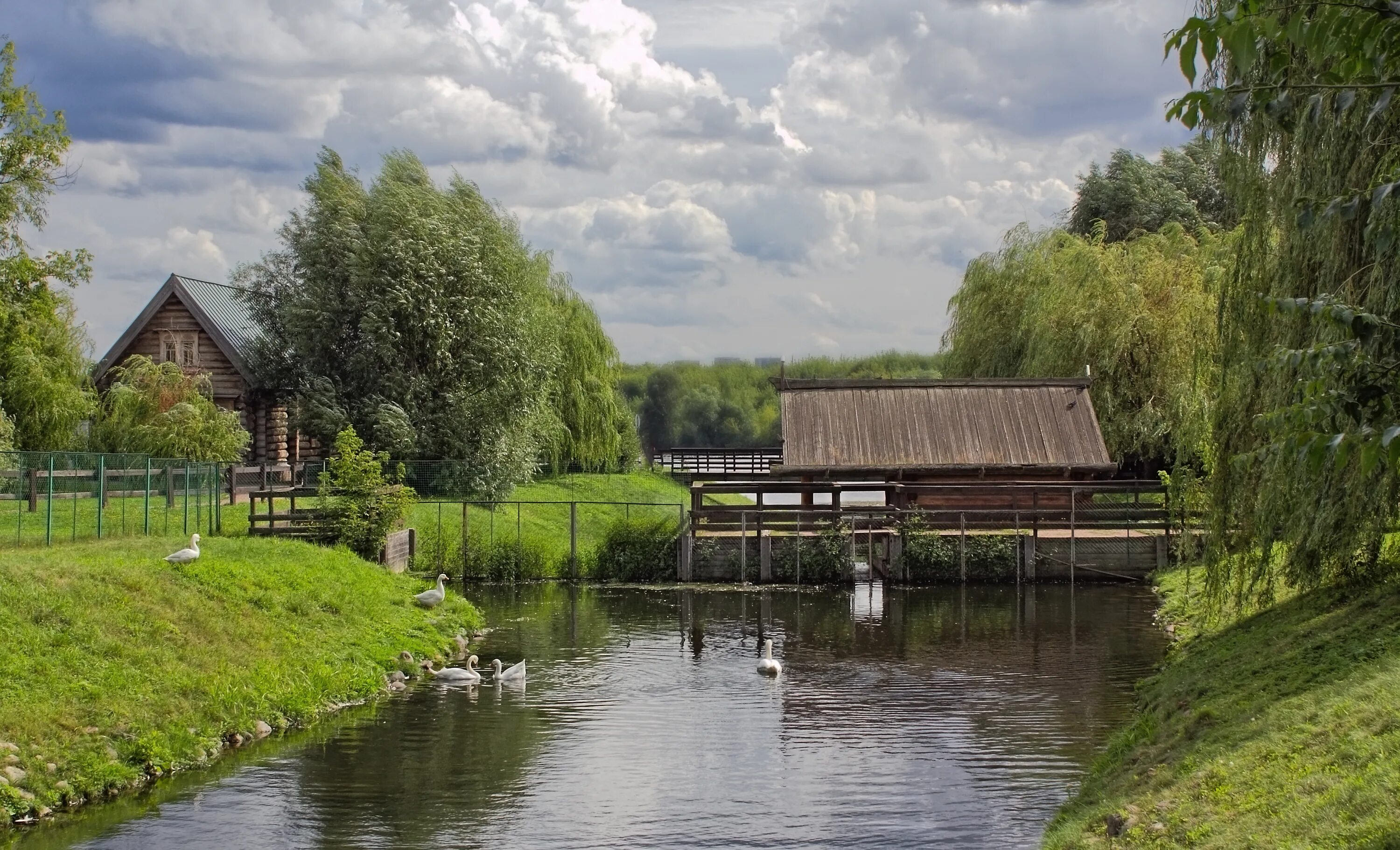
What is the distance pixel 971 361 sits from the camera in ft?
160

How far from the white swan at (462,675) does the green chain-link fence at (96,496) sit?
7680 mm

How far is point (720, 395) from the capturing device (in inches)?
5581

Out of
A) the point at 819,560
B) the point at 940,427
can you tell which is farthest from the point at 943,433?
the point at 819,560

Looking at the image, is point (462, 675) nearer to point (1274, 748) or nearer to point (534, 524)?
point (1274, 748)

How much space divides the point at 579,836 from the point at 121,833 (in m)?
4.11

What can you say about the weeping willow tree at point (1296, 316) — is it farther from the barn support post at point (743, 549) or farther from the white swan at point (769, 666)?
the barn support post at point (743, 549)

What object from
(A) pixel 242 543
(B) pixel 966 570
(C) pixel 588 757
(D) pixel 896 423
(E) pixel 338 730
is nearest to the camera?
(C) pixel 588 757

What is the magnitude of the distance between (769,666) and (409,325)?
990 inches

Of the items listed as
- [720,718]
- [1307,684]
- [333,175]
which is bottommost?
[720,718]

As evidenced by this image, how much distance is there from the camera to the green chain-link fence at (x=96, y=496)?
24.6m

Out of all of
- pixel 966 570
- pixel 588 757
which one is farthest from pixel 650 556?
pixel 588 757

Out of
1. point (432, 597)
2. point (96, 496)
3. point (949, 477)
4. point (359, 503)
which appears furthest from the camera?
point (949, 477)

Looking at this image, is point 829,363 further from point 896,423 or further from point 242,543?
point 242,543

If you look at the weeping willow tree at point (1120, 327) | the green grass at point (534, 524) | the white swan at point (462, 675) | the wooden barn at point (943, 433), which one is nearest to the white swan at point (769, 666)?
the white swan at point (462, 675)
